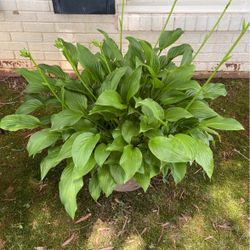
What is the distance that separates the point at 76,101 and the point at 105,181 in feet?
1.58

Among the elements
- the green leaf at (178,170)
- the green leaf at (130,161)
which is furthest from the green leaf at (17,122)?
the green leaf at (178,170)

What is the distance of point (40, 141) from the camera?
76.1 inches

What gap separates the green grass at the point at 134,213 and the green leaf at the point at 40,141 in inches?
20.3

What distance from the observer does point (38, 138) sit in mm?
1940

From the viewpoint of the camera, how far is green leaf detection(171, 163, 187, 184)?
6.30ft

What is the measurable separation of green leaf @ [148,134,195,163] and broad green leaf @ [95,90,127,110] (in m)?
0.25

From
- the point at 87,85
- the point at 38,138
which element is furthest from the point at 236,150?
the point at 38,138

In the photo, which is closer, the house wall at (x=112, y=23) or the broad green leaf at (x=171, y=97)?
the broad green leaf at (x=171, y=97)

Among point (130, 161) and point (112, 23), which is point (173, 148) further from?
point (112, 23)

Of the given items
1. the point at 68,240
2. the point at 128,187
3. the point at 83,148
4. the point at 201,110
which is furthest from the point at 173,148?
the point at 68,240

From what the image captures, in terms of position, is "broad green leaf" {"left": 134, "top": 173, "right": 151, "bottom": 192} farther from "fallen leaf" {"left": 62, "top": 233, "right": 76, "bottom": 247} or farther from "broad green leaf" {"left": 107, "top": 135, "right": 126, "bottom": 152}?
"fallen leaf" {"left": 62, "top": 233, "right": 76, "bottom": 247}

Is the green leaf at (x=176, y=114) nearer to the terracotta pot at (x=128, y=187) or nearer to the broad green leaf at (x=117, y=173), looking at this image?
the broad green leaf at (x=117, y=173)

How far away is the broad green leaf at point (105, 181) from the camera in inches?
75.8

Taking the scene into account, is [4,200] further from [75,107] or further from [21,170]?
[75,107]
